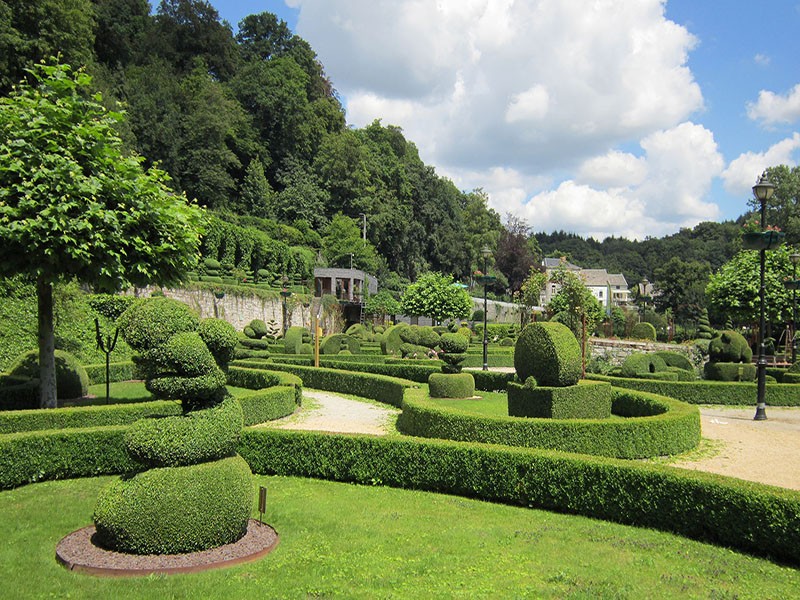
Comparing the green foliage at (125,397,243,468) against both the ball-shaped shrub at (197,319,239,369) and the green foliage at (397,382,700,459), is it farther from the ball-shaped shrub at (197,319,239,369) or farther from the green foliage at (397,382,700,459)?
the green foliage at (397,382,700,459)

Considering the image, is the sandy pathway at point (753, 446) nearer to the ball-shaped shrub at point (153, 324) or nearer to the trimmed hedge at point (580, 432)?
the trimmed hedge at point (580, 432)

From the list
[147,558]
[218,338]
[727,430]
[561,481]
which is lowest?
[727,430]

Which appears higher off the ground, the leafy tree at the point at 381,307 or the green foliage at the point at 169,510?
the leafy tree at the point at 381,307

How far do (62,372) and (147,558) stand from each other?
1095 centimetres

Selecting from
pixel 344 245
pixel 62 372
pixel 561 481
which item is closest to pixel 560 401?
pixel 561 481

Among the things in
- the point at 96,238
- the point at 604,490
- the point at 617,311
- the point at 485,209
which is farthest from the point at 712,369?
the point at 485,209

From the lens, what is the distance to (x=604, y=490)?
26.1ft

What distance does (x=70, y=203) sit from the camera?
11.1 m

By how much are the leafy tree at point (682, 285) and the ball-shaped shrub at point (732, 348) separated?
4625 cm

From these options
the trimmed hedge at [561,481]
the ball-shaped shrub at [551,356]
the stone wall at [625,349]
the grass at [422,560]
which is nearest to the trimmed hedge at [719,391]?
the ball-shaped shrub at [551,356]

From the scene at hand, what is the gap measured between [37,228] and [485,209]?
84560mm

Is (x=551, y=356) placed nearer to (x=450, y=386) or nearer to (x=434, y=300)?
(x=450, y=386)

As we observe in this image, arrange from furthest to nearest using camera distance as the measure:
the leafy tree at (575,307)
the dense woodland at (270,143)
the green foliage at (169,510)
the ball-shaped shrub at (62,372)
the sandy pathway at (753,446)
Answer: the dense woodland at (270,143) → the leafy tree at (575,307) → the ball-shaped shrub at (62,372) → the sandy pathway at (753,446) → the green foliage at (169,510)

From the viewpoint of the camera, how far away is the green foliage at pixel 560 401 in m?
12.8
